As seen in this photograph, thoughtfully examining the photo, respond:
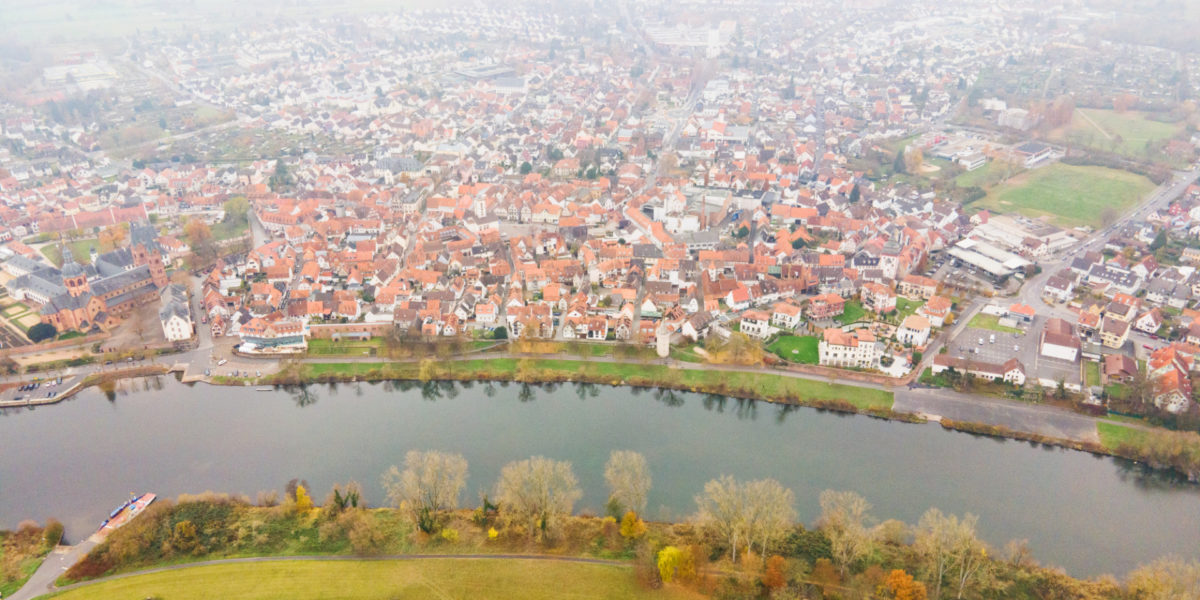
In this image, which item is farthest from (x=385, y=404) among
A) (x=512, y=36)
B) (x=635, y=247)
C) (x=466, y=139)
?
(x=512, y=36)

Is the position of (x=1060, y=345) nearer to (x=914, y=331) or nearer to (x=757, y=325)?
(x=914, y=331)

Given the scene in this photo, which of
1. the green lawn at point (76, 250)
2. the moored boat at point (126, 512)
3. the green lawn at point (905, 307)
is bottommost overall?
the moored boat at point (126, 512)

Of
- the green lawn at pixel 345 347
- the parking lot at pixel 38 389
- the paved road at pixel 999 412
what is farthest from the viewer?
the green lawn at pixel 345 347

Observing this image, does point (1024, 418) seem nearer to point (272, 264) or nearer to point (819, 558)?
point (819, 558)

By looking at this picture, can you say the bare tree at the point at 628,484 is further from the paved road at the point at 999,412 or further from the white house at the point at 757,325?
the white house at the point at 757,325

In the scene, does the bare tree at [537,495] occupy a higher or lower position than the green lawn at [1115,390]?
lower

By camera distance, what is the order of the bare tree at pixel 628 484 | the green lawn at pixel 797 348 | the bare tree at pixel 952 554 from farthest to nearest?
the green lawn at pixel 797 348
the bare tree at pixel 628 484
the bare tree at pixel 952 554

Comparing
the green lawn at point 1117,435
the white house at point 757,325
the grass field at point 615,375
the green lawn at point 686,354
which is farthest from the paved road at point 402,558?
the green lawn at point 1117,435
